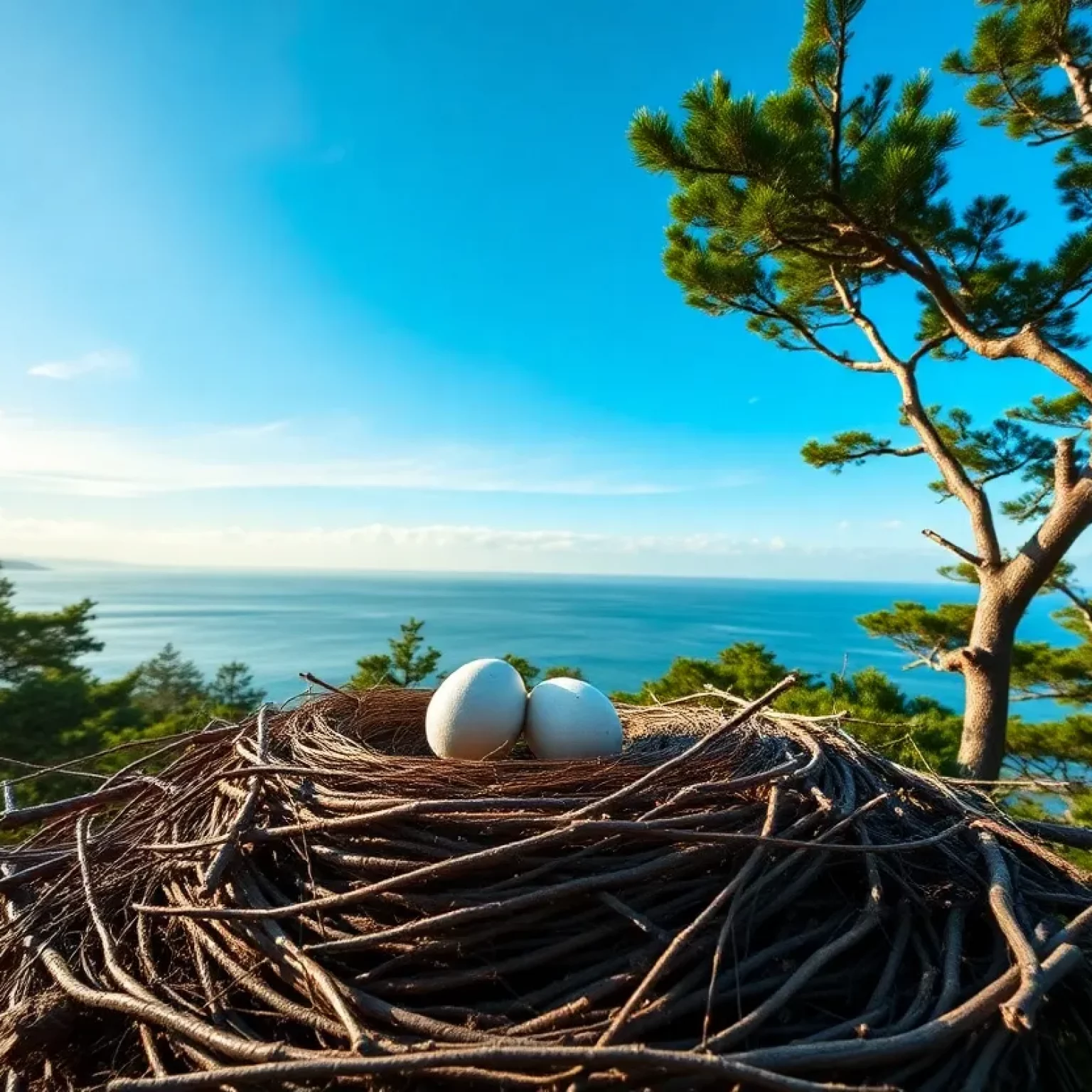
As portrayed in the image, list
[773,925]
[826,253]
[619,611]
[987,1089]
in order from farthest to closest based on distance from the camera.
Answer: [619,611] < [826,253] < [773,925] < [987,1089]

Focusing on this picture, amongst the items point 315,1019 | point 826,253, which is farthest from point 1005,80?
point 315,1019

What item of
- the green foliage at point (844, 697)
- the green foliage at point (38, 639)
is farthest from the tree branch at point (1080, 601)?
the green foliage at point (38, 639)

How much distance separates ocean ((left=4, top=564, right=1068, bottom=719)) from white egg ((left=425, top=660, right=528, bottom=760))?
1021cm

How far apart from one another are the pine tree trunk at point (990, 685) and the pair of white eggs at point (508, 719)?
3657mm

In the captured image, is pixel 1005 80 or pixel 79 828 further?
pixel 1005 80

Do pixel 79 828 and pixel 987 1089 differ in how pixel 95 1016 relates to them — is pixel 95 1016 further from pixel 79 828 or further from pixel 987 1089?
pixel 987 1089

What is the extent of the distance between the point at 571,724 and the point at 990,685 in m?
3.95

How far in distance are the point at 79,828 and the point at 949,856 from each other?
1947 millimetres

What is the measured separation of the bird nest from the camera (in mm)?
861

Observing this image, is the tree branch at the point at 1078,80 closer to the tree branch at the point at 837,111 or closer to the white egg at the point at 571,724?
the tree branch at the point at 837,111

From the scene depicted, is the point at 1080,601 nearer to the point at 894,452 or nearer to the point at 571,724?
the point at 894,452

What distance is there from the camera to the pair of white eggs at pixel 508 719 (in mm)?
2154

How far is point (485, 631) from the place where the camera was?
45719 mm

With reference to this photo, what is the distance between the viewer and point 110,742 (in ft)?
26.9
